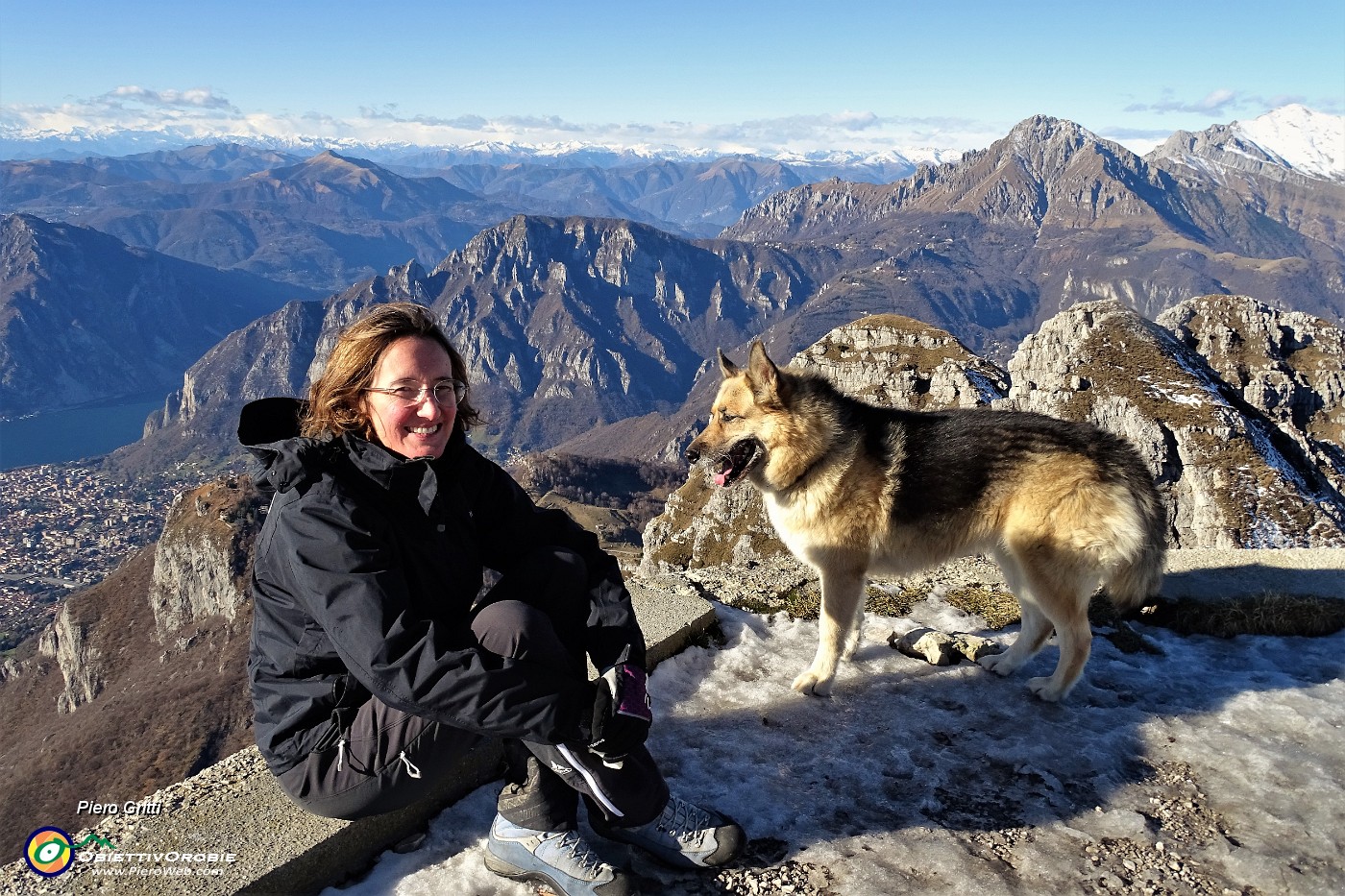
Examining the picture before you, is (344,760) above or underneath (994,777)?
above

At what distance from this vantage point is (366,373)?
201 inches

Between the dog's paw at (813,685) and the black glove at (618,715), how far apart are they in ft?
11.4

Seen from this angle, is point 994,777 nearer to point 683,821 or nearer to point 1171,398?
point 683,821

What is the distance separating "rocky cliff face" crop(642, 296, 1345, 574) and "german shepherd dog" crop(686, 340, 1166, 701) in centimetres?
5347

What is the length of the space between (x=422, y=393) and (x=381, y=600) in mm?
1569

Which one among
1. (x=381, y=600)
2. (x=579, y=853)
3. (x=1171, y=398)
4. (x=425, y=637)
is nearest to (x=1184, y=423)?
(x=1171, y=398)

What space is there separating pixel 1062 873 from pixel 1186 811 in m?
1.59

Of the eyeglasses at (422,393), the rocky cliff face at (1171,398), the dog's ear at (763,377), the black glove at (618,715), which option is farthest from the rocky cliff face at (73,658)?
the black glove at (618,715)

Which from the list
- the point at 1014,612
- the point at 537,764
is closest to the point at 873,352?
the point at 1014,612

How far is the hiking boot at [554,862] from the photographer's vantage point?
503 centimetres

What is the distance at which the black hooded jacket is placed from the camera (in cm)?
427

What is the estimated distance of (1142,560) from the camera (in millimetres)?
7500

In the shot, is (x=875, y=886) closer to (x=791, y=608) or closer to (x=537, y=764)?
(x=537, y=764)

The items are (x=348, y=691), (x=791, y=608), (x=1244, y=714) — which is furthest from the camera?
(x=791, y=608)
